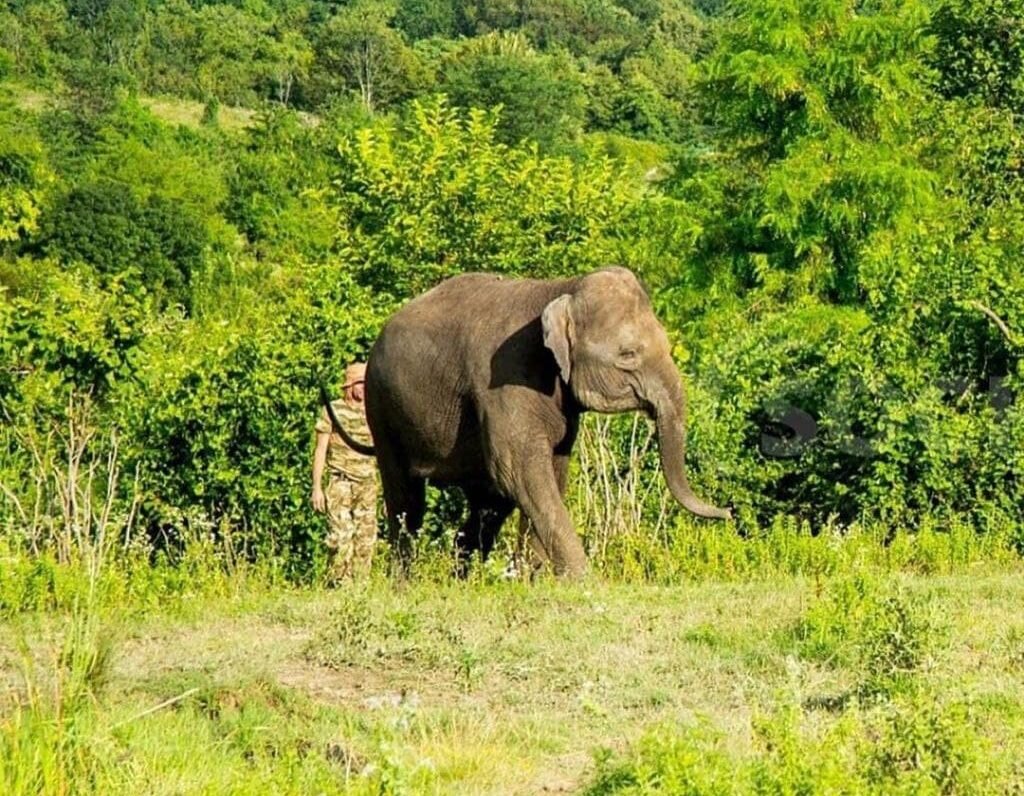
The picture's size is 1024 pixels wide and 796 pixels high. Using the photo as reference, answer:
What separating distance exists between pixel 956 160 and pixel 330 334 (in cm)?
1654

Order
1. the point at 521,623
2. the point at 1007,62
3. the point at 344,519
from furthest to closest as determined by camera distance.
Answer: the point at 1007,62 → the point at 344,519 → the point at 521,623

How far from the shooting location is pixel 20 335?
15.3 meters

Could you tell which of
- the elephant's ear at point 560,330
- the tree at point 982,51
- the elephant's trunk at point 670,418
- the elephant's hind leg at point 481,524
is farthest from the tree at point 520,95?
the elephant's ear at point 560,330

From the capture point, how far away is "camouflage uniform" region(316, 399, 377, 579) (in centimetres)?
1326

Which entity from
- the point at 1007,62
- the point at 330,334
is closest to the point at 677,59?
the point at 1007,62

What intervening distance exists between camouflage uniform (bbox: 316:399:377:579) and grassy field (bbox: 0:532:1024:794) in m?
2.07

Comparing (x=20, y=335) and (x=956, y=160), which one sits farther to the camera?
(x=956, y=160)

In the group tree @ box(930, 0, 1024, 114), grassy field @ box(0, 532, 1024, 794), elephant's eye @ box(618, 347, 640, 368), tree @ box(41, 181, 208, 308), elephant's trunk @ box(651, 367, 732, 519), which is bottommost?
tree @ box(41, 181, 208, 308)

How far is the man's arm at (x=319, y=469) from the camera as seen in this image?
43.0 feet

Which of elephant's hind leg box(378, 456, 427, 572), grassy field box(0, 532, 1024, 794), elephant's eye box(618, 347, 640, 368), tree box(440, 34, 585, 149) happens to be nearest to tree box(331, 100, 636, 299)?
elephant's hind leg box(378, 456, 427, 572)

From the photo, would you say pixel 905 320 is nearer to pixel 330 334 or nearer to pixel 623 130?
pixel 330 334

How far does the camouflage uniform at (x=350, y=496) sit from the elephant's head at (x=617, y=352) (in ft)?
7.89

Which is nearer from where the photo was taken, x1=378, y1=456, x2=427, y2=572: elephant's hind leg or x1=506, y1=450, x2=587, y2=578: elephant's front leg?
x1=506, y1=450, x2=587, y2=578: elephant's front leg

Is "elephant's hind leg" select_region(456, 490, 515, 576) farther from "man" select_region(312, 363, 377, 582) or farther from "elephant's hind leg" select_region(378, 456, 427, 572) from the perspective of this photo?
"man" select_region(312, 363, 377, 582)
